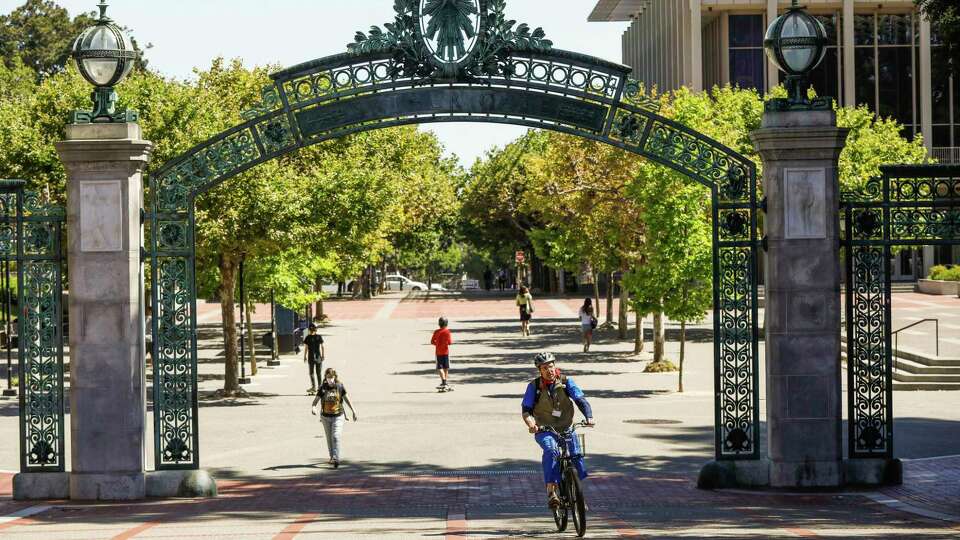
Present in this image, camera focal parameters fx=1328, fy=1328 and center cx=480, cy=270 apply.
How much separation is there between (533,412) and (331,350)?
93.3 ft

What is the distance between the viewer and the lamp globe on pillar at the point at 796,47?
47.4 feet

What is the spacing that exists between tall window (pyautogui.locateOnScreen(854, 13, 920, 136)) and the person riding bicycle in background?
60.1m

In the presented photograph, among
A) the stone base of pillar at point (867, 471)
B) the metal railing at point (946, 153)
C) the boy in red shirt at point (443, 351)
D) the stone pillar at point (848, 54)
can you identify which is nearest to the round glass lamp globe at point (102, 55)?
the stone base of pillar at point (867, 471)

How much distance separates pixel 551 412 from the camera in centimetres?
1210

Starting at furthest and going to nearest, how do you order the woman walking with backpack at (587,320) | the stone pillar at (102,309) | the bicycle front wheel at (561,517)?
1. the woman walking with backpack at (587,320)
2. the stone pillar at (102,309)
3. the bicycle front wheel at (561,517)

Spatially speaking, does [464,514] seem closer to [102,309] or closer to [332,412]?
[102,309]

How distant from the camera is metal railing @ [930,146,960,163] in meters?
68.2

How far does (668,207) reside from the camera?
27438 millimetres

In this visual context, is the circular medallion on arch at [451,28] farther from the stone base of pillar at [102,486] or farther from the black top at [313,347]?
the black top at [313,347]

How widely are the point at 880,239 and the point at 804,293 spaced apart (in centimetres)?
112

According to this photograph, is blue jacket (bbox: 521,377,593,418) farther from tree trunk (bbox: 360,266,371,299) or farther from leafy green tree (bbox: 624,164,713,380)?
tree trunk (bbox: 360,266,371,299)

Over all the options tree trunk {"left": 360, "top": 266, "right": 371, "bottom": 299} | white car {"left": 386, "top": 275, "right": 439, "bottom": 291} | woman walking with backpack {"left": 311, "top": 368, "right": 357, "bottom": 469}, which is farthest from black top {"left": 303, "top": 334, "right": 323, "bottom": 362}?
white car {"left": 386, "top": 275, "right": 439, "bottom": 291}

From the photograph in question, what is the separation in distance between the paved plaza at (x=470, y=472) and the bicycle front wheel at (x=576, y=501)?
444mm

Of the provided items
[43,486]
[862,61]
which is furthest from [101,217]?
[862,61]
